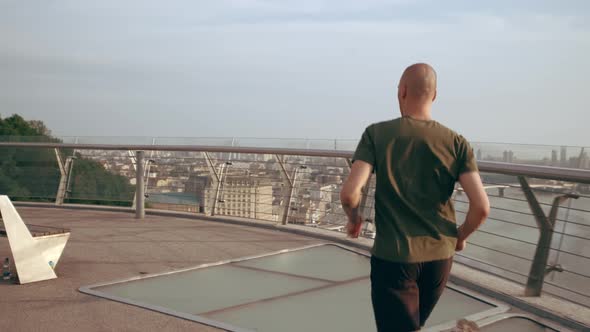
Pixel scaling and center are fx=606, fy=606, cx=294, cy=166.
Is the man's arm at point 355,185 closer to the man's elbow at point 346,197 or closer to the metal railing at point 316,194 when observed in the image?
the man's elbow at point 346,197

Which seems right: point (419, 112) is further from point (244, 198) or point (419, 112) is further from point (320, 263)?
point (244, 198)

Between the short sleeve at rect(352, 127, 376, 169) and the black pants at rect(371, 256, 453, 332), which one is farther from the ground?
the short sleeve at rect(352, 127, 376, 169)

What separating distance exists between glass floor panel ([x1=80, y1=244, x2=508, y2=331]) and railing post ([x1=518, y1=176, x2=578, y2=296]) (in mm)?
366

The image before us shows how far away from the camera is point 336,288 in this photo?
175 inches

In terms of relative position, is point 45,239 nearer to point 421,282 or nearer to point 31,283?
point 31,283

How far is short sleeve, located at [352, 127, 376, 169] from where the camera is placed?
2.15 m

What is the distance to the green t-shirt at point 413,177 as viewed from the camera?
2.13m

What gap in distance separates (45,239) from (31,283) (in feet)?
1.09

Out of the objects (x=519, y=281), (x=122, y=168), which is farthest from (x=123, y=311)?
(x=122, y=168)

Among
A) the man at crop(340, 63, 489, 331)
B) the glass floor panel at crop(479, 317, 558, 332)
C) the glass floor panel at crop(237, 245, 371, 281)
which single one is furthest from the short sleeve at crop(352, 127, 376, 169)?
the glass floor panel at crop(237, 245, 371, 281)

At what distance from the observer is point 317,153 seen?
22.2ft

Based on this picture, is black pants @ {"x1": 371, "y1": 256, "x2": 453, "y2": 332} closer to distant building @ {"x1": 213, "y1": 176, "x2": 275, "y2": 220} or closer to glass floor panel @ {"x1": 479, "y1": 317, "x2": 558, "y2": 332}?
glass floor panel @ {"x1": 479, "y1": 317, "x2": 558, "y2": 332}

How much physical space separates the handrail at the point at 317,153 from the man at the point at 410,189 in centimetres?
191

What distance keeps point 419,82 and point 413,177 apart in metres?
0.34
